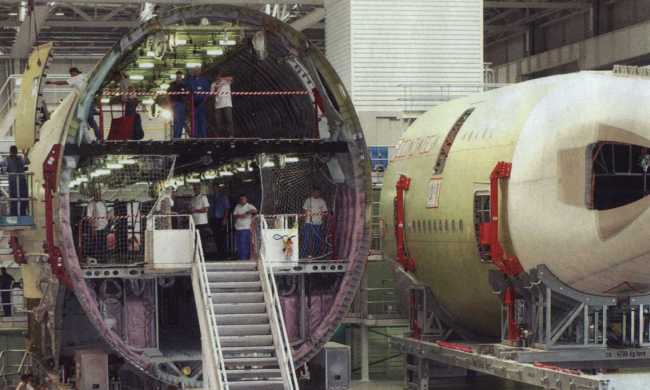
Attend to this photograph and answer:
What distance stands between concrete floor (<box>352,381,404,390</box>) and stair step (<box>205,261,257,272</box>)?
6687 millimetres

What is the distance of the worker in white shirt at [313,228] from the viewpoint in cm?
2181

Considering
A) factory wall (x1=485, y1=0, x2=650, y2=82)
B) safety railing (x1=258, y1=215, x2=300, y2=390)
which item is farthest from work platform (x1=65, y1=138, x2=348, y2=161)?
factory wall (x1=485, y1=0, x2=650, y2=82)

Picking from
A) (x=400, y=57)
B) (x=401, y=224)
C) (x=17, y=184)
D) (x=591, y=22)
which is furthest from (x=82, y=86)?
(x=591, y=22)

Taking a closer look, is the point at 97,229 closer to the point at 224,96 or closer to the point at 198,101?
the point at 224,96

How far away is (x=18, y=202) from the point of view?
2230 cm

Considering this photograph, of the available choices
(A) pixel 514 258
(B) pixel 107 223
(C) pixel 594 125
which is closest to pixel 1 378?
(B) pixel 107 223

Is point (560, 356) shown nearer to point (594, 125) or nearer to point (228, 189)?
point (594, 125)

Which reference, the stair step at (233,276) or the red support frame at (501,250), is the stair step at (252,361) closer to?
the stair step at (233,276)

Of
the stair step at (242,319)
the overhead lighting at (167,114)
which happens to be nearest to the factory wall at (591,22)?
the overhead lighting at (167,114)

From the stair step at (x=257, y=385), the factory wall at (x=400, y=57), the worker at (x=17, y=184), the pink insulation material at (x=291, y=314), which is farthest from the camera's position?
the factory wall at (x=400, y=57)

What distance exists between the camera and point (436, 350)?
23109mm

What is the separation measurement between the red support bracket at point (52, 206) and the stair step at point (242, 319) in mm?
2399

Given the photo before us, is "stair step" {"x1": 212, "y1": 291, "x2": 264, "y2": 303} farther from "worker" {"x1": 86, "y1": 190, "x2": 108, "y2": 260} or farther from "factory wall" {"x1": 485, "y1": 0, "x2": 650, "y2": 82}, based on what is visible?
"factory wall" {"x1": 485, "y1": 0, "x2": 650, "y2": 82}

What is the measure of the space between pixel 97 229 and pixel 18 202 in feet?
6.00
